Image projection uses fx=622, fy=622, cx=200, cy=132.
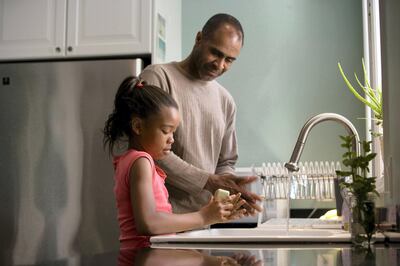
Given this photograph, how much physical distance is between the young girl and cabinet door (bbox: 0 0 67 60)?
1512 mm

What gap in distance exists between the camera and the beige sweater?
6.43 feet

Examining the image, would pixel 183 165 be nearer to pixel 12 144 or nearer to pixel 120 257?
pixel 120 257

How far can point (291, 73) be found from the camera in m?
3.51

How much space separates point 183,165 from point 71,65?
1.31m

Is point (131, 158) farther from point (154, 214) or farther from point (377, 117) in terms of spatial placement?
point (377, 117)

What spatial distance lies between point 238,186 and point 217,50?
54 centimetres

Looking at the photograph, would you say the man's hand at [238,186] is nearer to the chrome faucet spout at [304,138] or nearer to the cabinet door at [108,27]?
the chrome faucet spout at [304,138]

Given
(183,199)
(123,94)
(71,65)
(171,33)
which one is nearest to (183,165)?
(183,199)

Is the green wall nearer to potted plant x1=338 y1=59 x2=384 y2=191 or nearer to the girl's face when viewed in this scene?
potted plant x1=338 y1=59 x2=384 y2=191

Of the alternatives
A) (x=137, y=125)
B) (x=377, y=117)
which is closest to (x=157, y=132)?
(x=137, y=125)

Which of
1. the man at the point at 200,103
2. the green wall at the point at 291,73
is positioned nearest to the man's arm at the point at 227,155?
the man at the point at 200,103

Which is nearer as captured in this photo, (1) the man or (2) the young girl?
(2) the young girl

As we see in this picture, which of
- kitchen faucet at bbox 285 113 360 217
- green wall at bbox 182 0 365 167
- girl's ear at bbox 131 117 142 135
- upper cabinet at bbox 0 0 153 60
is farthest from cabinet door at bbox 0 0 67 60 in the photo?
kitchen faucet at bbox 285 113 360 217

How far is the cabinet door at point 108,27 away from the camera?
9.99ft
